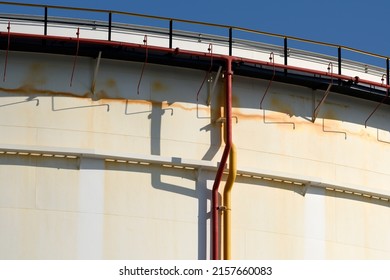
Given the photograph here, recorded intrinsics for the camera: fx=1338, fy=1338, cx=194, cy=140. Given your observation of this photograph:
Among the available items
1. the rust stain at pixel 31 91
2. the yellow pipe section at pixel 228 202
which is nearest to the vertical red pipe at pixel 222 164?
the yellow pipe section at pixel 228 202

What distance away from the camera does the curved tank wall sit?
22891mm

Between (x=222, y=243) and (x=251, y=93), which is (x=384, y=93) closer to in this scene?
(x=251, y=93)

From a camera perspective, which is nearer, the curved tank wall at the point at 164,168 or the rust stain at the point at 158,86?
the curved tank wall at the point at 164,168

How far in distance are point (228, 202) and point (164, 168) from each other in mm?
1278

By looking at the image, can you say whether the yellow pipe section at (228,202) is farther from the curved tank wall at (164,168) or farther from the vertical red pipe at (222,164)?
the curved tank wall at (164,168)

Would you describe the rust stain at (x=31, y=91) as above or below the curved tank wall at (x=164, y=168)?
above

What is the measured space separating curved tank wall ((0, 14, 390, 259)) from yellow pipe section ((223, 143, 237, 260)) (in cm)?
31

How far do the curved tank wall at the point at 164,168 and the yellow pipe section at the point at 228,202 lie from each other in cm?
31

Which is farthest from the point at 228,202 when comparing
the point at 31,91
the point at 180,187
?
the point at 31,91

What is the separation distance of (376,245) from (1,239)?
7.24 metres

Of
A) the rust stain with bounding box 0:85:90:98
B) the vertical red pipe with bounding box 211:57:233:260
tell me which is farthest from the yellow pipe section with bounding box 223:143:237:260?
the rust stain with bounding box 0:85:90:98

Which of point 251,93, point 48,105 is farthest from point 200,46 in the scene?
point 48,105

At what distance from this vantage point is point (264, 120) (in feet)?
81.1

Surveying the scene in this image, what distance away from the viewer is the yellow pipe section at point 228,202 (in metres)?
23.3
